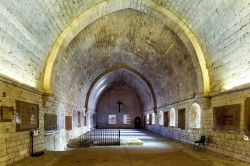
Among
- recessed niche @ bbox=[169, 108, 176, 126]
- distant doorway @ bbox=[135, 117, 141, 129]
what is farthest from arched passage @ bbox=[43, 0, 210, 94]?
distant doorway @ bbox=[135, 117, 141, 129]

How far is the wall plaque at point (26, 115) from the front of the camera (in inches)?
322

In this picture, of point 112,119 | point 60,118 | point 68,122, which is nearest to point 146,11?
point 60,118

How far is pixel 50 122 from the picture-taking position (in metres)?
11.5

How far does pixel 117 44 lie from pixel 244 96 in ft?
31.4

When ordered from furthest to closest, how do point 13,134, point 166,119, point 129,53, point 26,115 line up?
point 166,119
point 129,53
point 26,115
point 13,134

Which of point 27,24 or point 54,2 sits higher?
point 54,2

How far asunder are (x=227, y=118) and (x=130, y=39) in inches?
309

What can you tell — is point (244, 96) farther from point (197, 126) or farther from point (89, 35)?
point (89, 35)

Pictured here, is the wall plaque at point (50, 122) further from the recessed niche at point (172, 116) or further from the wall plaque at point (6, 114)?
the recessed niche at point (172, 116)

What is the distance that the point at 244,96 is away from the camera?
8.25 meters

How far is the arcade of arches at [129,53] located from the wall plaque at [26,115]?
31 millimetres

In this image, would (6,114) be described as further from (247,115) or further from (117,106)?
(117,106)

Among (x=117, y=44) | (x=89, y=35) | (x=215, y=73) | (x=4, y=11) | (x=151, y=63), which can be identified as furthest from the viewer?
(x=151, y=63)

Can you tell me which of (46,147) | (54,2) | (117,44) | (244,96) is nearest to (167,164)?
(244,96)
